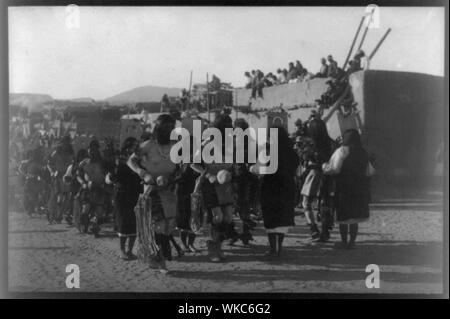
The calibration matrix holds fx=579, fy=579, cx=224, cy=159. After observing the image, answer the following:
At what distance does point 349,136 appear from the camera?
6227 millimetres

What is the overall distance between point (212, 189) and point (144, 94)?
1279 mm

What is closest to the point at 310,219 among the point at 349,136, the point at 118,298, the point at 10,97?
the point at 349,136

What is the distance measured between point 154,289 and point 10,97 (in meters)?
2.55

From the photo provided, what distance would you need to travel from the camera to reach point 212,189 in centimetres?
606

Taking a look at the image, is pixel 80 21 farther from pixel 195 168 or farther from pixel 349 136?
pixel 349 136

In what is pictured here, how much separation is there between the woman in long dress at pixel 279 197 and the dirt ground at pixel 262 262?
168mm

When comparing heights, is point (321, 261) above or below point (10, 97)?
below

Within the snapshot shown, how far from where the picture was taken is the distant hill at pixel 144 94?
6211 mm

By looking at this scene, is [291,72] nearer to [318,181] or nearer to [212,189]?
[318,181]

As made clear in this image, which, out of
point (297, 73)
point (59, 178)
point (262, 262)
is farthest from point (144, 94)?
point (262, 262)

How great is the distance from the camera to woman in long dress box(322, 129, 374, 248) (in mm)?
6207

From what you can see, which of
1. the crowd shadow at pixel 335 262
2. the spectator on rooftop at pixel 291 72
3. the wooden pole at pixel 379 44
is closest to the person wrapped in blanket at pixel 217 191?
the crowd shadow at pixel 335 262

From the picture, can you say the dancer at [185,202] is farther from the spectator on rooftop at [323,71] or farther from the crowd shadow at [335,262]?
the spectator on rooftop at [323,71]

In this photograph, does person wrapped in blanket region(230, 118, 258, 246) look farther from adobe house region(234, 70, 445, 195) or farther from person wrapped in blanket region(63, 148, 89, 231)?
person wrapped in blanket region(63, 148, 89, 231)
